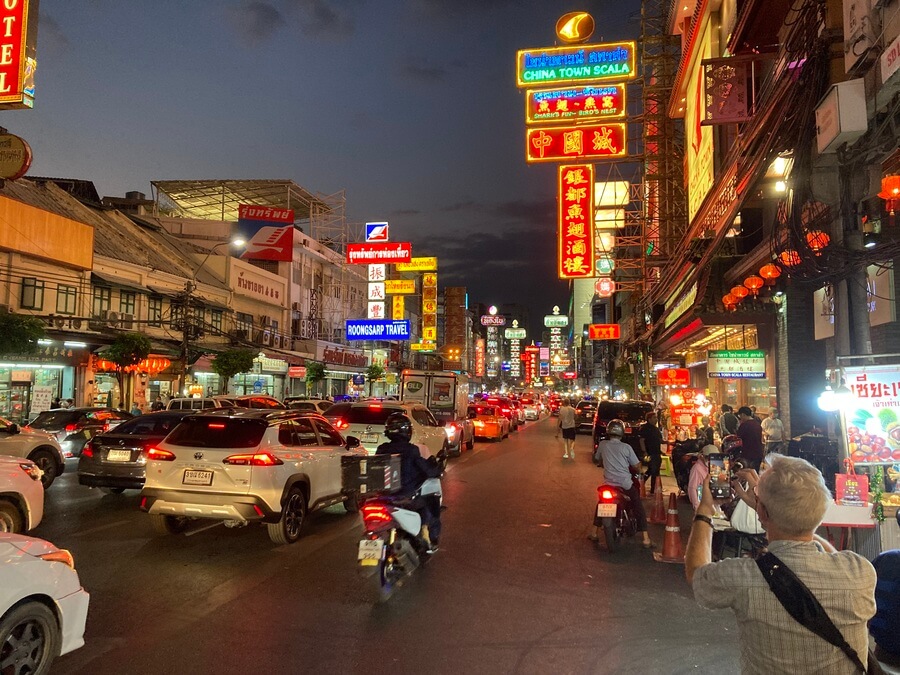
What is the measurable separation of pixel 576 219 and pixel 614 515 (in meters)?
18.9

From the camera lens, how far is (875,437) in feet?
21.4

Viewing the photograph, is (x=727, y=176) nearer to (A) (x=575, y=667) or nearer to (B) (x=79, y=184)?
(A) (x=575, y=667)

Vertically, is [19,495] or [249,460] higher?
[249,460]

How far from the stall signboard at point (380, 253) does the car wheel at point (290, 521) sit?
41.0 meters

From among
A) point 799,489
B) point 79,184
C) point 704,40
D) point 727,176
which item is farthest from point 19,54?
point 79,184

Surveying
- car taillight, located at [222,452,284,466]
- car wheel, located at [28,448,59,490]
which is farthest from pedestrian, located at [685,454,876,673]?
car wheel, located at [28,448,59,490]

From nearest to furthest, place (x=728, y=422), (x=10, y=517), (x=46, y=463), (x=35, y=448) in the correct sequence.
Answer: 1. (x=10, y=517)
2. (x=35, y=448)
3. (x=46, y=463)
4. (x=728, y=422)

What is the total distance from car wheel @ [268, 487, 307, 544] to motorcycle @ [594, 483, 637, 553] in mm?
3892

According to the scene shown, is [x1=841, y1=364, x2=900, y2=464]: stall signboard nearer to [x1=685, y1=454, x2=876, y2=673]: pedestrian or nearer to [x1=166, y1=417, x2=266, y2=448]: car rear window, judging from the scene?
[x1=685, y1=454, x2=876, y2=673]: pedestrian

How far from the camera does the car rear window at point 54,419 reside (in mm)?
17109

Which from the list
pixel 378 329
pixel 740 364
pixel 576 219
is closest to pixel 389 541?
pixel 740 364

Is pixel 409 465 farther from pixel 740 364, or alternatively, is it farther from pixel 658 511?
pixel 740 364

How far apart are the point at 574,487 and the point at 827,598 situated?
12.0 meters

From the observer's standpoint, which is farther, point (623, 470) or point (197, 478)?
point (623, 470)
